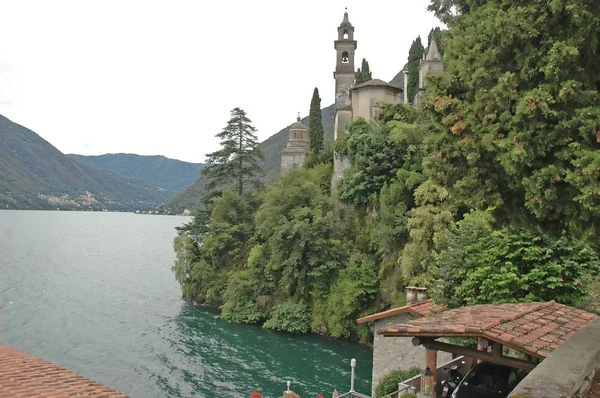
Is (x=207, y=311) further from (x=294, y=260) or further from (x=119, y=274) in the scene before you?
(x=119, y=274)

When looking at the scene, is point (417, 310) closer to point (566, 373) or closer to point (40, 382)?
point (40, 382)

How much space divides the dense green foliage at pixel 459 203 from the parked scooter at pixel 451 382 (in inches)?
144

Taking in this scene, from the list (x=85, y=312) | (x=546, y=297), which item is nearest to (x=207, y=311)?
(x=85, y=312)

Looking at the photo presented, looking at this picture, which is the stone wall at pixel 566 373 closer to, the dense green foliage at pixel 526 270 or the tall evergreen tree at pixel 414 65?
the dense green foliage at pixel 526 270

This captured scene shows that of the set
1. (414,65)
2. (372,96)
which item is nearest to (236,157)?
(372,96)

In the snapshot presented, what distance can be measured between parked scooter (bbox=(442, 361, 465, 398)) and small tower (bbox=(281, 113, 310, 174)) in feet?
139

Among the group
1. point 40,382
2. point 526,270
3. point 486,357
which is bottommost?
point 40,382

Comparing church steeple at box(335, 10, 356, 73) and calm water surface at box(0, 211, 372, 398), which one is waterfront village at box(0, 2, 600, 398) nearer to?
calm water surface at box(0, 211, 372, 398)

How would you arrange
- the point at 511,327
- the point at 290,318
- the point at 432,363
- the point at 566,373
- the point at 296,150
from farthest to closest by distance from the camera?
the point at 296,150
the point at 290,318
the point at 432,363
the point at 511,327
the point at 566,373

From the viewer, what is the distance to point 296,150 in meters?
54.8

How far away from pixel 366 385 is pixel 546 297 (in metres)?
9.71

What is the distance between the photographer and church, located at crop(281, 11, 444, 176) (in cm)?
3972

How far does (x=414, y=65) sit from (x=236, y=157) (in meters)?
20.6

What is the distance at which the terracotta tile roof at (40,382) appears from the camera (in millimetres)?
9109
